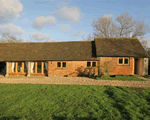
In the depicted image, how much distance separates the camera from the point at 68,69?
1502cm

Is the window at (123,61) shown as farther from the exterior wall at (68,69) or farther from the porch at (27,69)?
the porch at (27,69)

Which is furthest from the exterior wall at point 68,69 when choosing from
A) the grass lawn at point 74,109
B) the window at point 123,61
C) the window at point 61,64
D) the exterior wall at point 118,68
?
the grass lawn at point 74,109

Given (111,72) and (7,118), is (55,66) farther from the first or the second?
(7,118)

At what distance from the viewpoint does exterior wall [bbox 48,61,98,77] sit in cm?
1493

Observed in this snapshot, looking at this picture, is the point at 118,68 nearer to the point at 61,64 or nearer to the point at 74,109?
the point at 61,64

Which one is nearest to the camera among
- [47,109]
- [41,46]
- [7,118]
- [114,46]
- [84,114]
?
[7,118]

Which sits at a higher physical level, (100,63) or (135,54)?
(135,54)

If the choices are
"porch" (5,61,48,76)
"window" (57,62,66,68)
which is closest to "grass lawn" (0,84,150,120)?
"window" (57,62,66,68)

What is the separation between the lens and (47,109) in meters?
4.78

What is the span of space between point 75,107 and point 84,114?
0.72m

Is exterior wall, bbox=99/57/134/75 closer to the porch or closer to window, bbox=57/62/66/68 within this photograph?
window, bbox=57/62/66/68

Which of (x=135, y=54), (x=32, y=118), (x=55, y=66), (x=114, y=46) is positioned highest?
(x=114, y=46)

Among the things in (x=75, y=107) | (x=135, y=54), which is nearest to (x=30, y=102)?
(x=75, y=107)

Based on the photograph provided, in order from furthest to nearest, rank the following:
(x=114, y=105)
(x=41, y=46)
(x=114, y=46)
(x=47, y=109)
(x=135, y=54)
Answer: (x=41, y=46) < (x=114, y=46) < (x=135, y=54) < (x=114, y=105) < (x=47, y=109)
